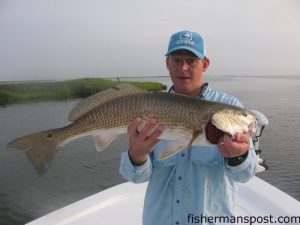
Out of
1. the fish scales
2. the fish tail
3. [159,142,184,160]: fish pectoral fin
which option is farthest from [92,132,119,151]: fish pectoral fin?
[159,142,184,160]: fish pectoral fin

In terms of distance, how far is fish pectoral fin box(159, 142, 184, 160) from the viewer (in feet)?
9.32

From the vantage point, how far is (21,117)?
94.1 feet

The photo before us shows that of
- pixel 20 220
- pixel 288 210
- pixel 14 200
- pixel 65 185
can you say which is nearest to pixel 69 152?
pixel 65 185

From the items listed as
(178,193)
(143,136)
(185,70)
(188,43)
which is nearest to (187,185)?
(178,193)

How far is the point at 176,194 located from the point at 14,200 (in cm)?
1025

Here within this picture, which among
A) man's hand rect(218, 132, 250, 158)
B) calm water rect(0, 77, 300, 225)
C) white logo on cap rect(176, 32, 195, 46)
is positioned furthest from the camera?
calm water rect(0, 77, 300, 225)

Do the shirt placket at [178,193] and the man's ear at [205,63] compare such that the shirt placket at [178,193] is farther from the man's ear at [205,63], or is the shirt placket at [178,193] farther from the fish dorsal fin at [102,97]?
the man's ear at [205,63]

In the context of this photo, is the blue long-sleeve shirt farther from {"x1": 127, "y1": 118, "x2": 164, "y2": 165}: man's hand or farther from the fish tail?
the fish tail

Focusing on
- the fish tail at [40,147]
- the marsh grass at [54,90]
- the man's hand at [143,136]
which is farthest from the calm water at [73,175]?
the marsh grass at [54,90]

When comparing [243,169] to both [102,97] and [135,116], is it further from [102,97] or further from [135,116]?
[102,97]

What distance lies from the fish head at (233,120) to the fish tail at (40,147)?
139 centimetres

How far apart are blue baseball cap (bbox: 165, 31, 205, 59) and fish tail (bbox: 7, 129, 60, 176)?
130 centimetres

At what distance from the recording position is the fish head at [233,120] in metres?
2.79

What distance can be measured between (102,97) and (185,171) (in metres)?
0.99
